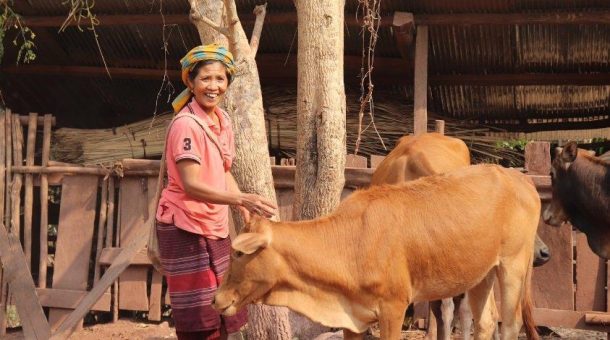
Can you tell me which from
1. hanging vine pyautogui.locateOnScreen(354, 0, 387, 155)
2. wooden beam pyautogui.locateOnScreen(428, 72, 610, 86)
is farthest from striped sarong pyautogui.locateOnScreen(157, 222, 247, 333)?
wooden beam pyautogui.locateOnScreen(428, 72, 610, 86)

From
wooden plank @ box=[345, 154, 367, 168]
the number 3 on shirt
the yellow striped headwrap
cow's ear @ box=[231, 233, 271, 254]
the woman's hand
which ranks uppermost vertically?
the yellow striped headwrap

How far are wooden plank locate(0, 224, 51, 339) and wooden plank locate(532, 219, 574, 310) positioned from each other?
4716 millimetres

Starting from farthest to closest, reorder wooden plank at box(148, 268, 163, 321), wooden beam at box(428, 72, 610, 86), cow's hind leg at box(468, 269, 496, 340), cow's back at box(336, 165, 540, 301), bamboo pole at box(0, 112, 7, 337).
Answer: wooden beam at box(428, 72, 610, 86), bamboo pole at box(0, 112, 7, 337), wooden plank at box(148, 268, 163, 321), cow's hind leg at box(468, 269, 496, 340), cow's back at box(336, 165, 540, 301)

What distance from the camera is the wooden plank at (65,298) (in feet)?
30.4

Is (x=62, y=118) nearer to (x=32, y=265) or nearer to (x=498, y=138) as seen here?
(x=32, y=265)

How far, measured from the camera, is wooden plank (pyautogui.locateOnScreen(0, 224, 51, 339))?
903 cm

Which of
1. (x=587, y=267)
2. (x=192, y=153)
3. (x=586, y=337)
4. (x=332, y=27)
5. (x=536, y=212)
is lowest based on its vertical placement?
(x=586, y=337)

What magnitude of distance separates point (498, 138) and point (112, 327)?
17.0 feet

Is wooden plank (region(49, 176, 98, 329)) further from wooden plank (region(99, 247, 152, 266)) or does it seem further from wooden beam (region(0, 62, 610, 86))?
wooden beam (region(0, 62, 610, 86))

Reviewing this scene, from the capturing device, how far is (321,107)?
726 centimetres

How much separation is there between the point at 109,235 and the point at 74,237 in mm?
395

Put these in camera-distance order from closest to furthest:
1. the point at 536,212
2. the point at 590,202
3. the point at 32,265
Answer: the point at 536,212 < the point at 590,202 < the point at 32,265

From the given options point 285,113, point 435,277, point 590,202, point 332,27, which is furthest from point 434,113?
point 435,277

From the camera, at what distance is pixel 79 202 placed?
943 centimetres
